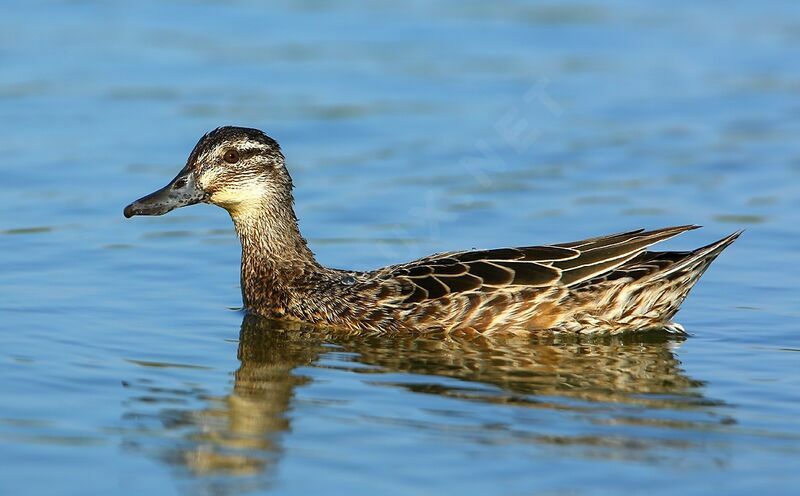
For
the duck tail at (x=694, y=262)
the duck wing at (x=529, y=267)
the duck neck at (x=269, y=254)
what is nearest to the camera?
the duck tail at (x=694, y=262)

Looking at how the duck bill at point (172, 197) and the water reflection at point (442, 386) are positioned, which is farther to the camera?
the duck bill at point (172, 197)

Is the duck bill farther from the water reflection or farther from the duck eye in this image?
the water reflection

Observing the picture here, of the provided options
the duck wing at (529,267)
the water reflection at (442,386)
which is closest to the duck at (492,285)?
the duck wing at (529,267)

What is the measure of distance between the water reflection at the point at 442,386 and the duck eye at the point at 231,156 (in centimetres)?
139

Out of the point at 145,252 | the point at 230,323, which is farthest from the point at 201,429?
the point at 145,252

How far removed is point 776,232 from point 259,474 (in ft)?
27.3

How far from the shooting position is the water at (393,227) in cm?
911

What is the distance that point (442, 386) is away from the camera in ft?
34.7

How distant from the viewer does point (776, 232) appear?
15.4 metres

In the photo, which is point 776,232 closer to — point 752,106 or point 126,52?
point 752,106

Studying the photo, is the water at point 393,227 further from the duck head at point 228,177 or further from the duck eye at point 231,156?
the duck eye at point 231,156

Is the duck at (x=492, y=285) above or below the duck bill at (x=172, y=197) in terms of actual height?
below

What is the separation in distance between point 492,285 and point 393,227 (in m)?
3.75

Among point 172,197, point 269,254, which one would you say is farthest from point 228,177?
point 269,254
